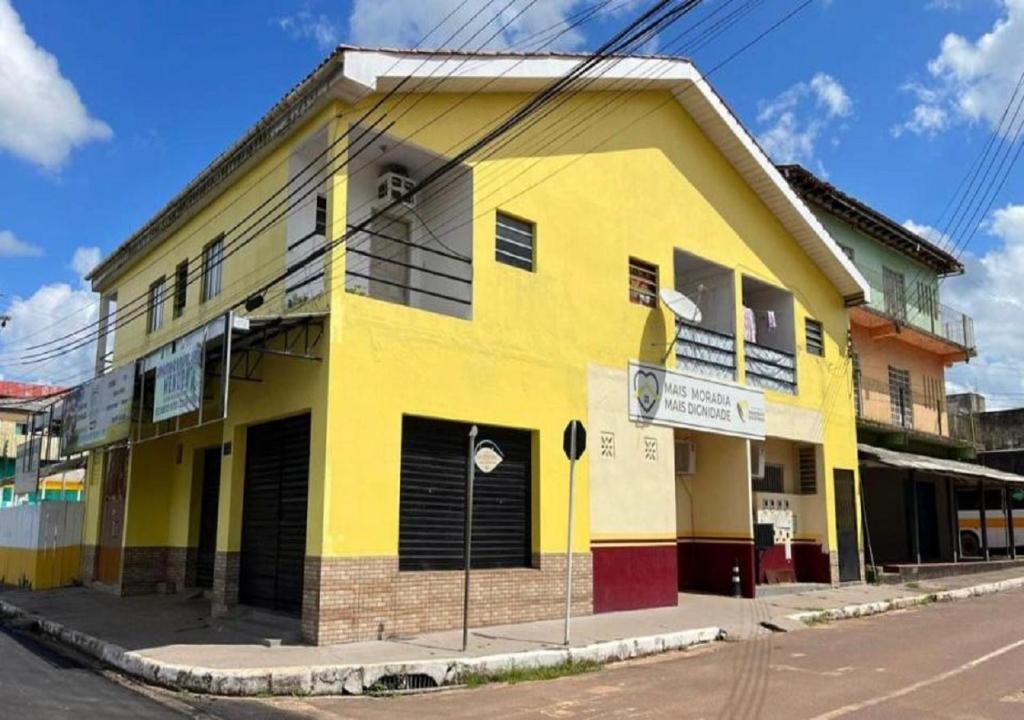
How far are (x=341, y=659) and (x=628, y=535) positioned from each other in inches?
266

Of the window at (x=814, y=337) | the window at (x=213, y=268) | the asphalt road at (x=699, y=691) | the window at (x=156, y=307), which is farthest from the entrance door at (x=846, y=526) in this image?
the window at (x=156, y=307)

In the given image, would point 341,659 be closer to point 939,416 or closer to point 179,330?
point 179,330

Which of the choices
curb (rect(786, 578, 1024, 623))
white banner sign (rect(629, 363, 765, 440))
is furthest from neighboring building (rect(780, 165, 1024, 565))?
white banner sign (rect(629, 363, 765, 440))

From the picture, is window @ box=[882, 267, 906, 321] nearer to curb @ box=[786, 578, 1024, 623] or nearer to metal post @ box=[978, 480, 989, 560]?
metal post @ box=[978, 480, 989, 560]

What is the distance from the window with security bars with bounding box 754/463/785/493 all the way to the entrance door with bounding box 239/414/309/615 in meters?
11.4

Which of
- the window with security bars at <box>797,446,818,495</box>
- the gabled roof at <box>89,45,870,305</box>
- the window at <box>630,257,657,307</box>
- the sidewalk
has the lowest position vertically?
the sidewalk

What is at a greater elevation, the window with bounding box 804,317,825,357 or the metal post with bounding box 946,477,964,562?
the window with bounding box 804,317,825,357

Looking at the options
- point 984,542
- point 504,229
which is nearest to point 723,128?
point 504,229

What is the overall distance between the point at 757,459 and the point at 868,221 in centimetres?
1107

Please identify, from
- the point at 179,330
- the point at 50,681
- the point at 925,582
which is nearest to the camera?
the point at 50,681

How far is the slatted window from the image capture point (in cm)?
1250

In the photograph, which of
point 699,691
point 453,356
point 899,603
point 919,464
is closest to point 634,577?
point 453,356

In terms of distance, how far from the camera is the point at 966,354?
29844 mm

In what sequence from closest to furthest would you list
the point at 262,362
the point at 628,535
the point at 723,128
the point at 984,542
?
the point at 262,362 → the point at 628,535 → the point at 723,128 → the point at 984,542
